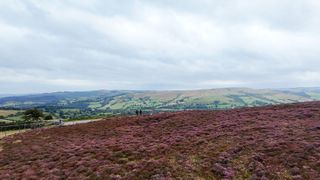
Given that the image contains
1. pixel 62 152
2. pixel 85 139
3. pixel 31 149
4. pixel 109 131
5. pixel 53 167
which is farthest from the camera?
pixel 109 131

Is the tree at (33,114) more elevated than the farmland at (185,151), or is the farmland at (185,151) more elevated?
the farmland at (185,151)

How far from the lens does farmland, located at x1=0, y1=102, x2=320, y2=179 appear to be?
80.0 ft

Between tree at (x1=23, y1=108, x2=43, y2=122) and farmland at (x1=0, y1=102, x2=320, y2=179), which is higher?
farmland at (x1=0, y1=102, x2=320, y2=179)

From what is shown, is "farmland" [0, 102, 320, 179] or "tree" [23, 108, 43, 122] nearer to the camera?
"farmland" [0, 102, 320, 179]

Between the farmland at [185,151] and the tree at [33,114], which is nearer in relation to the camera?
the farmland at [185,151]

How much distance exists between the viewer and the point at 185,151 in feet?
98.6

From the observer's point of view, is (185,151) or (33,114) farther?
(33,114)

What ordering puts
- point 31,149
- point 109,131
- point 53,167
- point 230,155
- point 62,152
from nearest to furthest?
1. point 230,155
2. point 53,167
3. point 62,152
4. point 31,149
5. point 109,131

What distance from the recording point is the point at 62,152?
36125mm

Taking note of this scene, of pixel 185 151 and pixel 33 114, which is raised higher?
pixel 185 151

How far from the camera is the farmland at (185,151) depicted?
24.4 metres

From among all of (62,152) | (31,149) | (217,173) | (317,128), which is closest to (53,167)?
(62,152)

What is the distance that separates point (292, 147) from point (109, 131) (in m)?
28.7

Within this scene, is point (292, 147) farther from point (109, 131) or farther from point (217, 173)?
point (109, 131)
